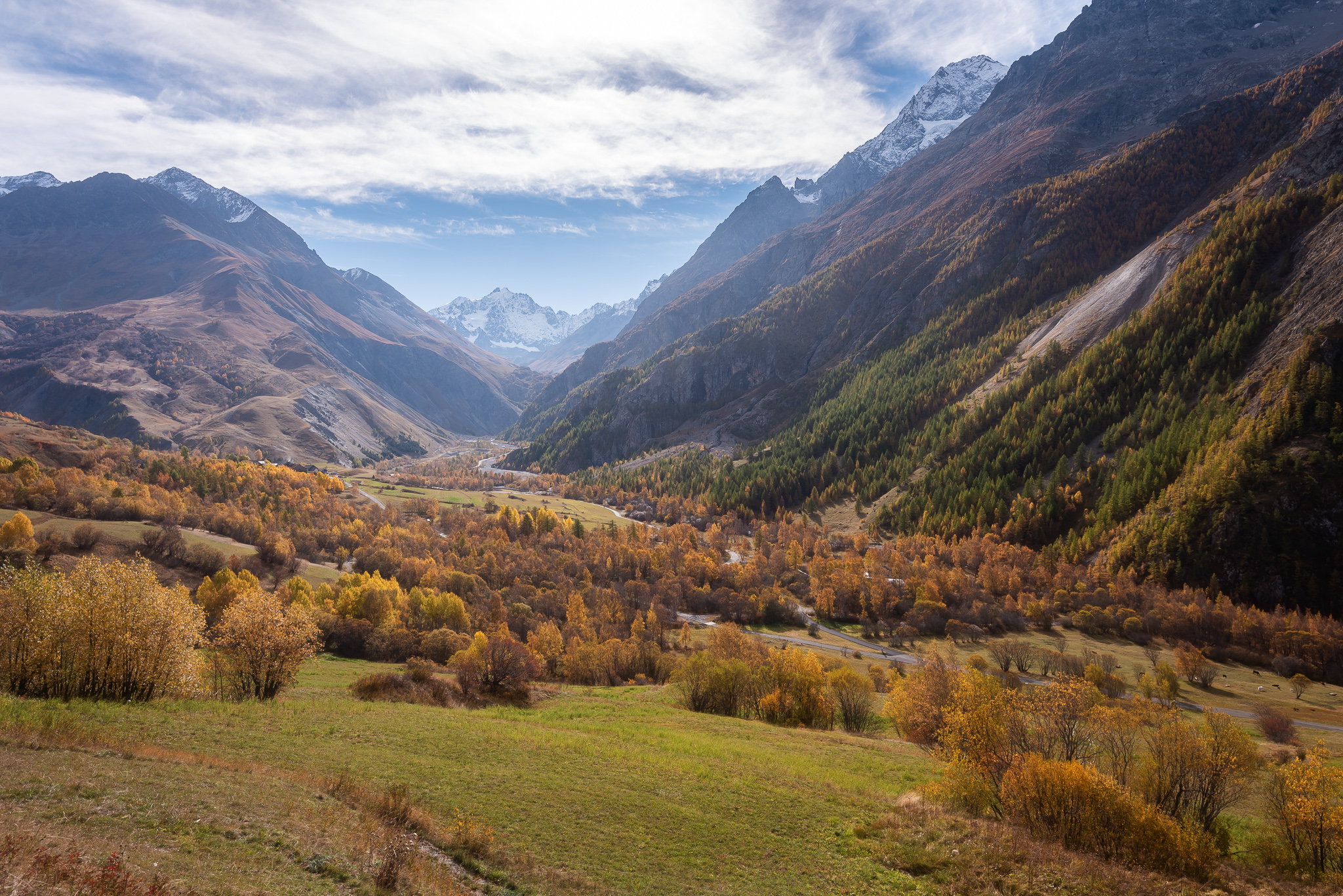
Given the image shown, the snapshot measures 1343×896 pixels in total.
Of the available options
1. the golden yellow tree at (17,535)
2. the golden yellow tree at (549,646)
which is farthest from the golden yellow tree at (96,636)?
the golden yellow tree at (17,535)

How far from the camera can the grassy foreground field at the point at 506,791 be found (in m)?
19.0

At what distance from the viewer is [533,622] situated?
101 m

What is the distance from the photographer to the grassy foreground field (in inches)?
747

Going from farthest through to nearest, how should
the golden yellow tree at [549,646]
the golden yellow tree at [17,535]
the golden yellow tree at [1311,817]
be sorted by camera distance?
the golden yellow tree at [17,535]
the golden yellow tree at [549,646]
the golden yellow tree at [1311,817]

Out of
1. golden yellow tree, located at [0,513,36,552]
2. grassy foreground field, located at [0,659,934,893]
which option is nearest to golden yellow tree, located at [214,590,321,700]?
grassy foreground field, located at [0,659,934,893]

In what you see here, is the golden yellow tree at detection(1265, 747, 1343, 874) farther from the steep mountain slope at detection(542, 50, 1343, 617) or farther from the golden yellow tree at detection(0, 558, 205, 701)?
the steep mountain slope at detection(542, 50, 1343, 617)

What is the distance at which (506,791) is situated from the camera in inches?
1157

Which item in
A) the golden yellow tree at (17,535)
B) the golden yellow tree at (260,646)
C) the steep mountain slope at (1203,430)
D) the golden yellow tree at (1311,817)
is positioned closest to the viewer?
the golden yellow tree at (1311,817)

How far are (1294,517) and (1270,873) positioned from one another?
12166 centimetres

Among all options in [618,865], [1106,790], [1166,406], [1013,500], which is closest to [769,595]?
[1013,500]

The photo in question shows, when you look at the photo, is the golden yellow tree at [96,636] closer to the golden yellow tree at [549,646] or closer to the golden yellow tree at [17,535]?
the golden yellow tree at [549,646]

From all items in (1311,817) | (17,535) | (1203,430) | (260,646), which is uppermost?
(1203,430)

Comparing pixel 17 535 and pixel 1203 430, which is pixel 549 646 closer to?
pixel 17 535

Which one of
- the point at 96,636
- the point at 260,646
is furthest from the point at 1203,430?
the point at 96,636
